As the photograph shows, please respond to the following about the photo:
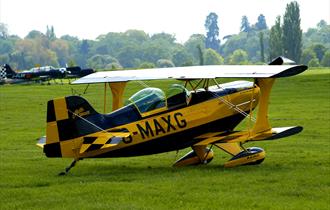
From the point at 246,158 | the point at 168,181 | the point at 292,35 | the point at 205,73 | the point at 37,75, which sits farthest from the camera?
the point at 292,35

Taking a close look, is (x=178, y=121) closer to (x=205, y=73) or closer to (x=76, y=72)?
(x=205, y=73)

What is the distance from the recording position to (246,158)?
47.1 ft

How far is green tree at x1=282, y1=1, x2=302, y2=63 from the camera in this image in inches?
5221

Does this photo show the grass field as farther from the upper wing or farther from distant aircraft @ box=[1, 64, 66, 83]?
distant aircraft @ box=[1, 64, 66, 83]

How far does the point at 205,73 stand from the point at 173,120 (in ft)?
3.92

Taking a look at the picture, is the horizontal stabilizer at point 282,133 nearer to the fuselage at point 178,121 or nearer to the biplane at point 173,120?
the biplane at point 173,120

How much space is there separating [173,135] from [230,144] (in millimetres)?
1508

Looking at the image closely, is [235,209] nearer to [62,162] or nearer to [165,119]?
[165,119]

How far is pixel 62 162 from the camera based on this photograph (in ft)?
51.5

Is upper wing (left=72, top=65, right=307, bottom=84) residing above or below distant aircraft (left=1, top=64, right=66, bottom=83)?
above

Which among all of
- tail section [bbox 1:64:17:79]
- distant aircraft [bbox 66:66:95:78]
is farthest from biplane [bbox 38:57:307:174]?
tail section [bbox 1:64:17:79]

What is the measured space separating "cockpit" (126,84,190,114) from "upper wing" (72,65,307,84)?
12.1 inches

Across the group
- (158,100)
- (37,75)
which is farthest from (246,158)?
(37,75)

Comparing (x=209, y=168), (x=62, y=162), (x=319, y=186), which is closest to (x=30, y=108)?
(x=62, y=162)
